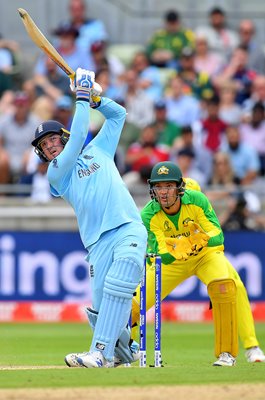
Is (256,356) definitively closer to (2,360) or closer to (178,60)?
(2,360)

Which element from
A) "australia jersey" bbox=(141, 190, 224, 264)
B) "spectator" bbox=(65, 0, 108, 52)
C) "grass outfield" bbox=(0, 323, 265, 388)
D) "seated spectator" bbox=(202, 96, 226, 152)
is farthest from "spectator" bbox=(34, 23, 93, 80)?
"australia jersey" bbox=(141, 190, 224, 264)

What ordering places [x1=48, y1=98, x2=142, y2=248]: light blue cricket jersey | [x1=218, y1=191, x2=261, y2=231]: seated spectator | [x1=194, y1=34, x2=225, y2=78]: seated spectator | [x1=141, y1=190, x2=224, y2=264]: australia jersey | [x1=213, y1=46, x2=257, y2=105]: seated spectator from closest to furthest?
1. [x1=48, y1=98, x2=142, y2=248]: light blue cricket jersey
2. [x1=141, y1=190, x2=224, y2=264]: australia jersey
3. [x1=218, y1=191, x2=261, y2=231]: seated spectator
4. [x1=213, y1=46, x2=257, y2=105]: seated spectator
5. [x1=194, y1=34, x2=225, y2=78]: seated spectator

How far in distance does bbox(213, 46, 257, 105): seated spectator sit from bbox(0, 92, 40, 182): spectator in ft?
10.8

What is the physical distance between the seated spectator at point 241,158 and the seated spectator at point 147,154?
981 mm

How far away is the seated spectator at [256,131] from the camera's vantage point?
18312 mm

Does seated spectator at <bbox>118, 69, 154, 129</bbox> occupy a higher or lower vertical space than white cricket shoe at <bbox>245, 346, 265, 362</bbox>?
higher

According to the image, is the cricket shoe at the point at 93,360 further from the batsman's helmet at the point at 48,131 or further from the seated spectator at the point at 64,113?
the seated spectator at the point at 64,113

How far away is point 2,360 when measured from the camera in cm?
1112

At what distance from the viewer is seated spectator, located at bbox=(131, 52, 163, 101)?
63.1ft

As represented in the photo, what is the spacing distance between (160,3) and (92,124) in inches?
171

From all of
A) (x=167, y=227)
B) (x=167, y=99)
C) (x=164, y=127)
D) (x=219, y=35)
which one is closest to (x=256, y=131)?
(x=164, y=127)

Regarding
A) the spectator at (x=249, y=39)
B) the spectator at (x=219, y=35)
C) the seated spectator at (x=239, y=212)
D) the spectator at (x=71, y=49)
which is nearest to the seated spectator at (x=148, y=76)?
the spectator at (x=71, y=49)

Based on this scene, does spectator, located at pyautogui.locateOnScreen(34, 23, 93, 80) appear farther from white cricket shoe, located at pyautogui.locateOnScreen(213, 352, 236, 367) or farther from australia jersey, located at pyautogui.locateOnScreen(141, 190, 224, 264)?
white cricket shoe, located at pyautogui.locateOnScreen(213, 352, 236, 367)

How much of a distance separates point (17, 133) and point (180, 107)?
8.78ft
